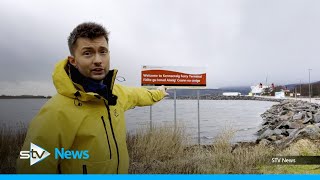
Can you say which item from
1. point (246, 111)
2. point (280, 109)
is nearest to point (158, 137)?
point (246, 111)

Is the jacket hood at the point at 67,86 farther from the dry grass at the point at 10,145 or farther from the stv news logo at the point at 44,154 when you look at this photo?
the dry grass at the point at 10,145

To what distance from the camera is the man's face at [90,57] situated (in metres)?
1.96

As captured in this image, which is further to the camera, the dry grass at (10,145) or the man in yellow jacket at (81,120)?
the dry grass at (10,145)

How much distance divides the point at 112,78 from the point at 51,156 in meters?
0.50

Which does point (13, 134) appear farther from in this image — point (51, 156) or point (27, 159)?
point (51, 156)

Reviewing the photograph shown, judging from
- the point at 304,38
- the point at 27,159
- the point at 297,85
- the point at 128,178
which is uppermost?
the point at 304,38

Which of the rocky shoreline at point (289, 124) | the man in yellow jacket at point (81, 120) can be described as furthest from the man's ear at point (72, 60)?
the rocky shoreline at point (289, 124)

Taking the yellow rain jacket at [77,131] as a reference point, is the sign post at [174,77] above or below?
above

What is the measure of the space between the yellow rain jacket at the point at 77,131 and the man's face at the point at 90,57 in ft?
0.26

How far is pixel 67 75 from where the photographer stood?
188cm

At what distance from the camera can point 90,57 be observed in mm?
1969

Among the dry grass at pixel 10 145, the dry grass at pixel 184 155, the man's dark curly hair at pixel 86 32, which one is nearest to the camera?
the man's dark curly hair at pixel 86 32

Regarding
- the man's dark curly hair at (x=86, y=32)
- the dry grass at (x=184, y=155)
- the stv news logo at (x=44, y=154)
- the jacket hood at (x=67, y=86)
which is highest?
the man's dark curly hair at (x=86, y=32)

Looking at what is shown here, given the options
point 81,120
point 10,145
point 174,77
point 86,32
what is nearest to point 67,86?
point 81,120
